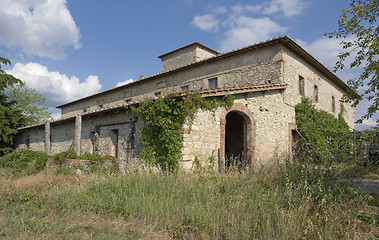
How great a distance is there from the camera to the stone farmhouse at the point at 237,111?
31.6 feet

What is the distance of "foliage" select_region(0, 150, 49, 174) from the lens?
10.4 metres

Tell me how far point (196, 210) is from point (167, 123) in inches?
171

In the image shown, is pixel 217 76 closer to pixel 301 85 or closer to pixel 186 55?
pixel 301 85

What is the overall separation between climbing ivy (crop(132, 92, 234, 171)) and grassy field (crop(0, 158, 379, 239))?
2046 millimetres

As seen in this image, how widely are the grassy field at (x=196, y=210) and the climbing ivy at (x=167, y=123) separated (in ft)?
6.71

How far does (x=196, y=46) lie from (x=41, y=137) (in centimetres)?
1223

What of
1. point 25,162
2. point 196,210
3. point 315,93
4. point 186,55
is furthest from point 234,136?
point 25,162

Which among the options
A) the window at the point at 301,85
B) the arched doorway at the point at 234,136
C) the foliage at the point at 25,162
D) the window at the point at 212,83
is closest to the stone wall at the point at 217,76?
the window at the point at 212,83

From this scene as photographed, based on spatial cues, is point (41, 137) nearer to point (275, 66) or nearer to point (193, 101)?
point (193, 101)

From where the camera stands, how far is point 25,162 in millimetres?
11047

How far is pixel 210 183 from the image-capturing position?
5.95 meters

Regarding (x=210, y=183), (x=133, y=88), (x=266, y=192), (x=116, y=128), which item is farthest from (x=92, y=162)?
(x=133, y=88)

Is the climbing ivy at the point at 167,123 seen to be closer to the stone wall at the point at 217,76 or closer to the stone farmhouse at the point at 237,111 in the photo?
the stone farmhouse at the point at 237,111

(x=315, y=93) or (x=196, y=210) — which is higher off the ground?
(x=315, y=93)
